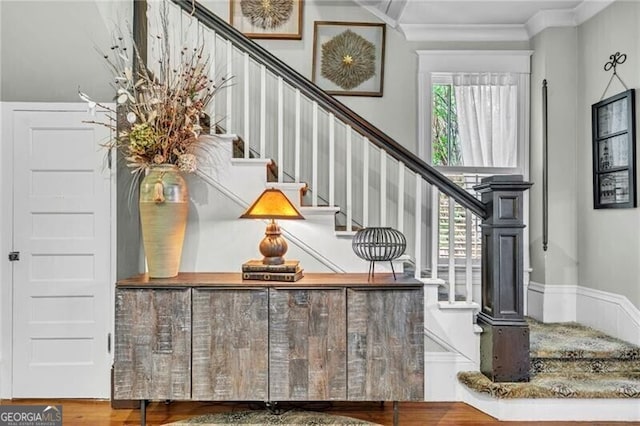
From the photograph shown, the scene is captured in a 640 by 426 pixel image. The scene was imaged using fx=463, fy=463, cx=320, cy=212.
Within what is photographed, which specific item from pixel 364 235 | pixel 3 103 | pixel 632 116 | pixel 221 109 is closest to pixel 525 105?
pixel 632 116

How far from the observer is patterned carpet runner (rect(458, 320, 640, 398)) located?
290 centimetres

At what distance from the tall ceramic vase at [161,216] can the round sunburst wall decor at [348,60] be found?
2.11 meters

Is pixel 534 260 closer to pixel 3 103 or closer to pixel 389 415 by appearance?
pixel 389 415

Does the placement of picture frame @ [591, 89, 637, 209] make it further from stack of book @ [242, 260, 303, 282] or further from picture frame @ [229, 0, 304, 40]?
picture frame @ [229, 0, 304, 40]

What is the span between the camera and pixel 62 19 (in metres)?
3.27

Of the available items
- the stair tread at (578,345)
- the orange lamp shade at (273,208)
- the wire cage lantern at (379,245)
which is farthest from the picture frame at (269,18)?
the stair tread at (578,345)

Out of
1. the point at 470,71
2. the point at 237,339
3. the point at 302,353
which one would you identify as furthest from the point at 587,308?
the point at 237,339

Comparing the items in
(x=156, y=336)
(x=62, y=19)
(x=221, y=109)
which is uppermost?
(x=62, y=19)

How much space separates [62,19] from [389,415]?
352 centimetres

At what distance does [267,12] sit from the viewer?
14.4ft

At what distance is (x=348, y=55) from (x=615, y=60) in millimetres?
2196

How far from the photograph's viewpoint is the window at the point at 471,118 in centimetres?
425

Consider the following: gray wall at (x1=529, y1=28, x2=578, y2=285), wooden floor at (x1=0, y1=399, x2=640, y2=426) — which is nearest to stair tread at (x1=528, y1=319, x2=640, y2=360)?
wooden floor at (x1=0, y1=399, x2=640, y2=426)

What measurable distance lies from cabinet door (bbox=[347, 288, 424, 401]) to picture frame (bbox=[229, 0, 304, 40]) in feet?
9.22
